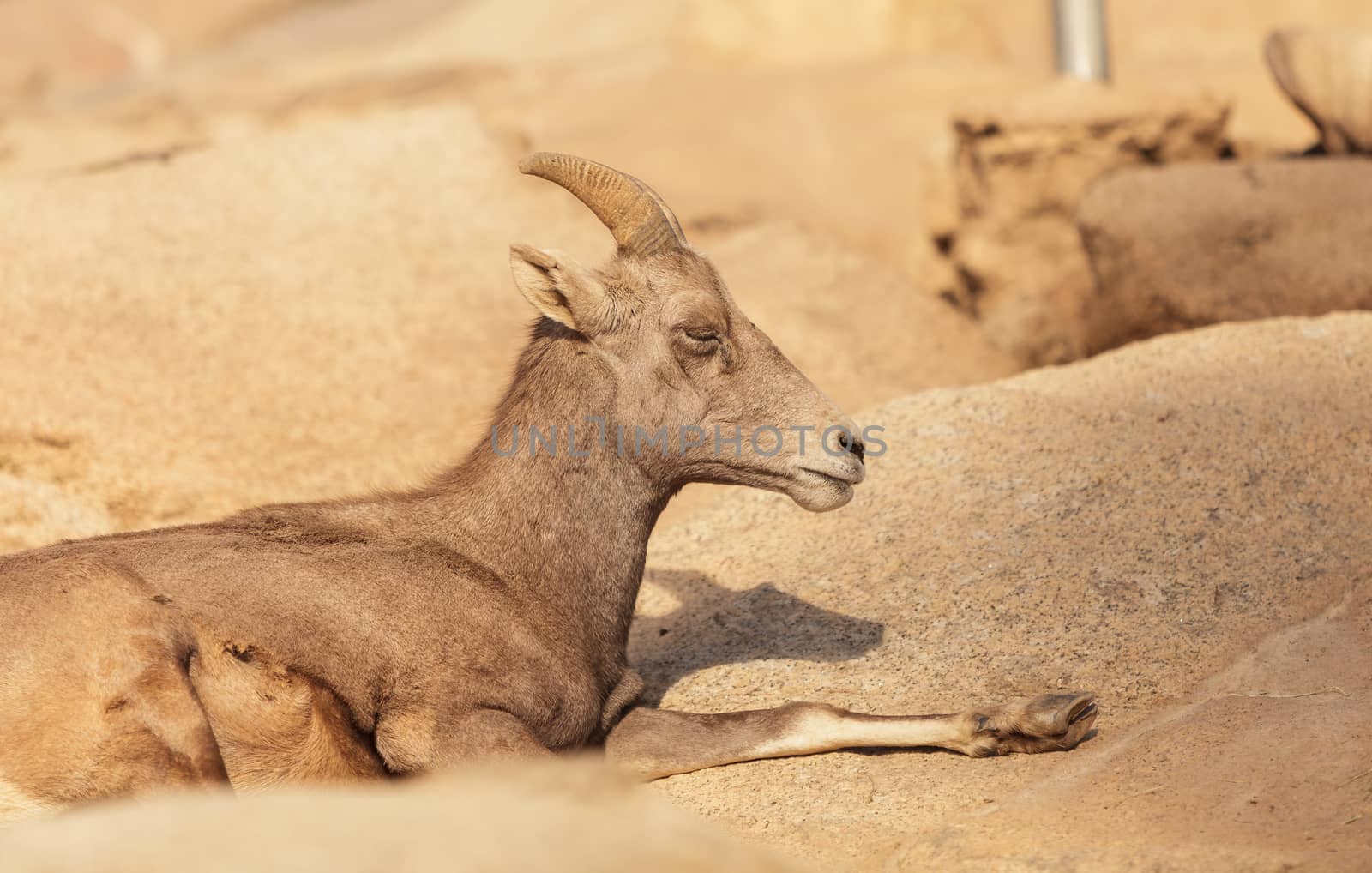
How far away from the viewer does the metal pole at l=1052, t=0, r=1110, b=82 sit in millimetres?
15719

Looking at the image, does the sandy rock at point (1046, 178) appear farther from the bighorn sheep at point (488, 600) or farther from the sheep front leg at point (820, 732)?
the sheep front leg at point (820, 732)

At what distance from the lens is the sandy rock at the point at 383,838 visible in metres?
3.19

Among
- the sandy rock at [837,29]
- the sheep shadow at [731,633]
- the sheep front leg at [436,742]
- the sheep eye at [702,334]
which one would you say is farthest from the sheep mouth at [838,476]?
the sandy rock at [837,29]

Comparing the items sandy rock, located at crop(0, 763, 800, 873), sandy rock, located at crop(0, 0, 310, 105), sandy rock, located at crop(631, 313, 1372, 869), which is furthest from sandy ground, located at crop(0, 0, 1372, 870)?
sandy rock, located at crop(0, 0, 310, 105)

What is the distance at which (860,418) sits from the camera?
9.09 m

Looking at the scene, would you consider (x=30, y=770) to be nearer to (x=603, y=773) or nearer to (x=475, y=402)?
(x=603, y=773)

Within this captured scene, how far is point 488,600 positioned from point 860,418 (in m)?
3.67

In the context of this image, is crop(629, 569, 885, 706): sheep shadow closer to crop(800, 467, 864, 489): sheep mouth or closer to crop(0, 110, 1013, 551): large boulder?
crop(800, 467, 864, 489): sheep mouth

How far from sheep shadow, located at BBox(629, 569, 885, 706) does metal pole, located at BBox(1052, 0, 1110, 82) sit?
9911 mm

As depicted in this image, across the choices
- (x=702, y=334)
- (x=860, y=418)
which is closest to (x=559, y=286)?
(x=702, y=334)

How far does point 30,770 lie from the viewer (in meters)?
4.95

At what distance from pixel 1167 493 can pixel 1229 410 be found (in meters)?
0.92

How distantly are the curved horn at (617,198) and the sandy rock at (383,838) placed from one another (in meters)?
3.24

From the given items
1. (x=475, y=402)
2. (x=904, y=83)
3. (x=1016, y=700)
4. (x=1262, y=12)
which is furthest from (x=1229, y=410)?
(x=1262, y=12)
